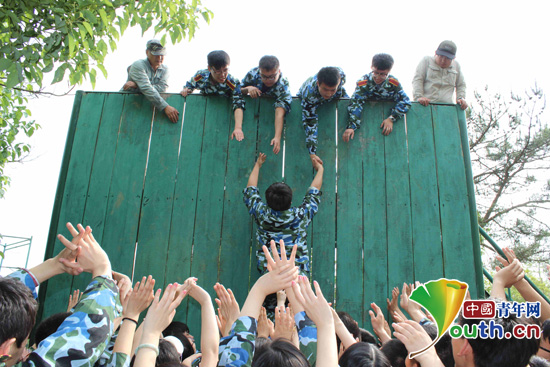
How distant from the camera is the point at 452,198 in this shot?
424 centimetres

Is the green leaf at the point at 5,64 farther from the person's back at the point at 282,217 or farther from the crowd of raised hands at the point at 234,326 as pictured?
the person's back at the point at 282,217

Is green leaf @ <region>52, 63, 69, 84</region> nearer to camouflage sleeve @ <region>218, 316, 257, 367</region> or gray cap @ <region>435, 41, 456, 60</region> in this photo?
camouflage sleeve @ <region>218, 316, 257, 367</region>

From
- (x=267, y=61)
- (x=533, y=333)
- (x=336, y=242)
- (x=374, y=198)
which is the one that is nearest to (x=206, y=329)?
(x=533, y=333)

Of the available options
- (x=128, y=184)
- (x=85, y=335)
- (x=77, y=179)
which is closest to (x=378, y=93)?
(x=128, y=184)

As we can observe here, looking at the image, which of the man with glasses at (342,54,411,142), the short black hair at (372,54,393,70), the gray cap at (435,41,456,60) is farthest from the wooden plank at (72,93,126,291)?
the gray cap at (435,41,456,60)

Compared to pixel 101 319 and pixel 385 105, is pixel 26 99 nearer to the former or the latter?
pixel 385 105

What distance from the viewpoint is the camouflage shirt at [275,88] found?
4.39m

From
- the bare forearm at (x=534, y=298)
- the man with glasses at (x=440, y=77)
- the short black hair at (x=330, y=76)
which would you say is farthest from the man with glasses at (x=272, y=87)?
the bare forearm at (x=534, y=298)

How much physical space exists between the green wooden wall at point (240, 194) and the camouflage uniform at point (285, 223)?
343 mm

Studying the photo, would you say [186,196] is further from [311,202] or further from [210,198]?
[311,202]

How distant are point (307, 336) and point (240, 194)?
7.40ft

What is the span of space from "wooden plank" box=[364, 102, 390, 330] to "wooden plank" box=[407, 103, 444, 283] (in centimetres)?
28

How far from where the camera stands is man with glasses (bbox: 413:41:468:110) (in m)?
4.87

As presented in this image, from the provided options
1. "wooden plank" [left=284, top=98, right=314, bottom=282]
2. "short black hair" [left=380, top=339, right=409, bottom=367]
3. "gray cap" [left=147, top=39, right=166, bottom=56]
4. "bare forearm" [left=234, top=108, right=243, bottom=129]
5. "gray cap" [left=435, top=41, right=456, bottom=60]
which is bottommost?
"short black hair" [left=380, top=339, right=409, bottom=367]
